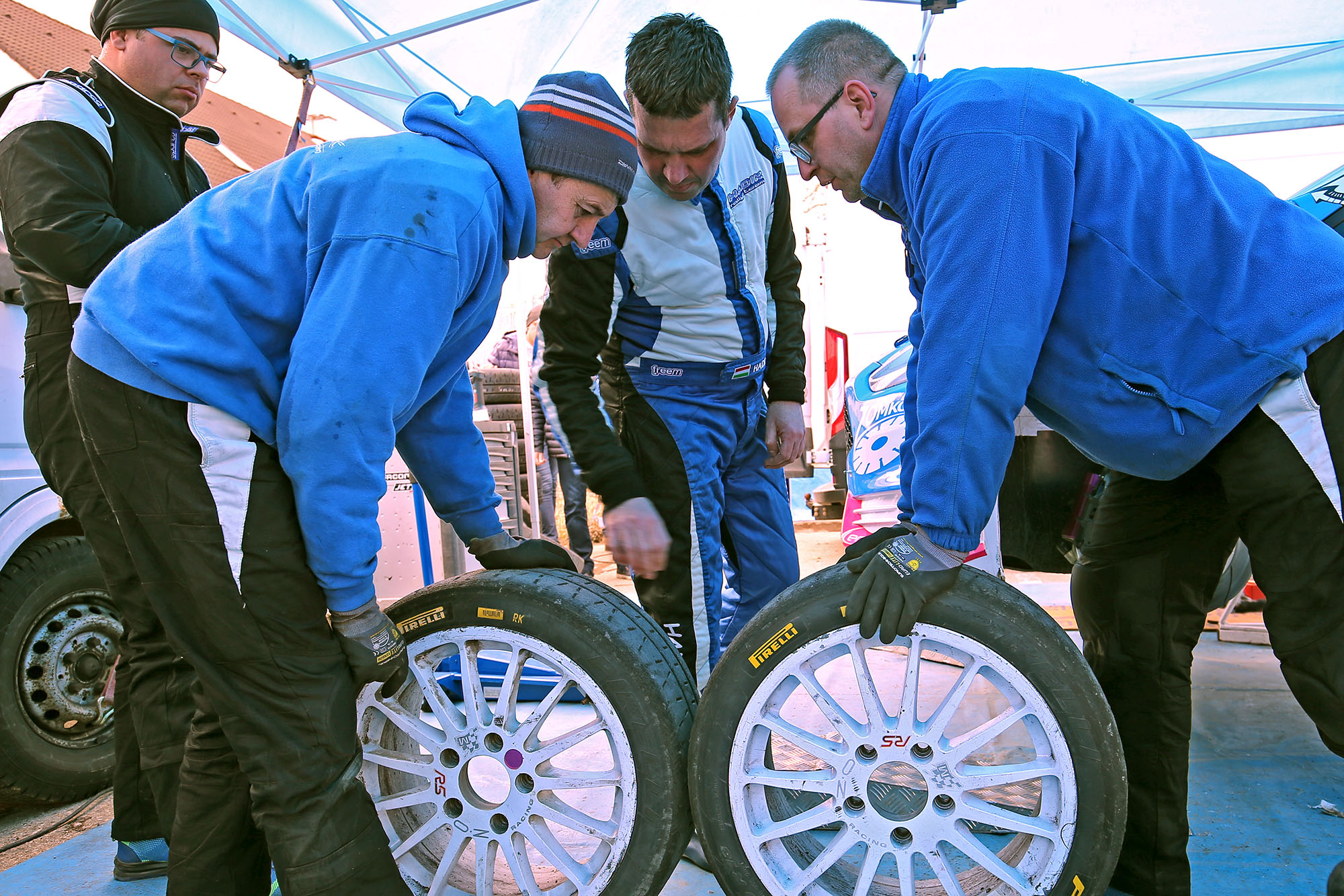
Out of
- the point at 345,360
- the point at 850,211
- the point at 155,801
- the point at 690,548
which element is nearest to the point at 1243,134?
the point at 850,211

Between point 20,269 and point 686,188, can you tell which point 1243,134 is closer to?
point 686,188

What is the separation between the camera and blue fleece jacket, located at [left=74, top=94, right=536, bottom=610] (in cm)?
128

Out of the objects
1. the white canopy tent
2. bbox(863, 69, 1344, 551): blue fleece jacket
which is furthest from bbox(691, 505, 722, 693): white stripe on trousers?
the white canopy tent

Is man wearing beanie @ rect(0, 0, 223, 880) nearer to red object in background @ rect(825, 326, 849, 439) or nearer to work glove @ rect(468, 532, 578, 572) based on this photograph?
work glove @ rect(468, 532, 578, 572)

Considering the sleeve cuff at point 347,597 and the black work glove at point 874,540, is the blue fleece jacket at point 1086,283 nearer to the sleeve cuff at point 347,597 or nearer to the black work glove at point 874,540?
the black work glove at point 874,540

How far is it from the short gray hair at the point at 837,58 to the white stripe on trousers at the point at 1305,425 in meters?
0.92

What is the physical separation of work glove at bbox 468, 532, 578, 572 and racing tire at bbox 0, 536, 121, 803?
191 cm

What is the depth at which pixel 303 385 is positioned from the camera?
4.19 ft

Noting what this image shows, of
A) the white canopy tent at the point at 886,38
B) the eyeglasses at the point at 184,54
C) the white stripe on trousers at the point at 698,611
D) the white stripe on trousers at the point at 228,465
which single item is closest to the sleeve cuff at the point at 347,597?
the white stripe on trousers at the point at 228,465

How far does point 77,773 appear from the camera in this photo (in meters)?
2.77

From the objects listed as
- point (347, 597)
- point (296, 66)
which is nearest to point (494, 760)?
point (347, 597)

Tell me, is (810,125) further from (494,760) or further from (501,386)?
(501,386)

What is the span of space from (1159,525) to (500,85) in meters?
5.45

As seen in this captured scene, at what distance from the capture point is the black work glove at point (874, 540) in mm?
1534
